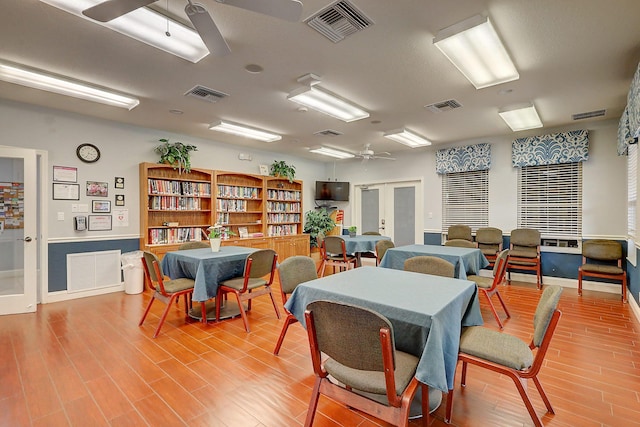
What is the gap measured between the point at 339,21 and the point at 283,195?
5478 mm

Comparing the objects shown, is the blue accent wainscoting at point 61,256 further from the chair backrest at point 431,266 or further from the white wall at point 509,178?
the white wall at point 509,178

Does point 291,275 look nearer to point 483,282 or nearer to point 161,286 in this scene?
point 161,286

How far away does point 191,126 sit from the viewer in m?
5.30

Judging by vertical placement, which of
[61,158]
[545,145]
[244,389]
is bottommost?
[244,389]

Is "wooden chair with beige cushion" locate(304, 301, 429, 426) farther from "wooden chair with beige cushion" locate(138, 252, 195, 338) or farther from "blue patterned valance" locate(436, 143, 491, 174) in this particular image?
"blue patterned valance" locate(436, 143, 491, 174)

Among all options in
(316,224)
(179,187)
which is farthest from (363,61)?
(316,224)

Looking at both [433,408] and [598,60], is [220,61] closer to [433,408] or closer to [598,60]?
[433,408]

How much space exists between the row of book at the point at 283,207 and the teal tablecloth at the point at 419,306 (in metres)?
5.10

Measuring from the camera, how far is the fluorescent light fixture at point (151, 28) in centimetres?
213

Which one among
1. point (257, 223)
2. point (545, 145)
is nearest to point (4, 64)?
point (257, 223)

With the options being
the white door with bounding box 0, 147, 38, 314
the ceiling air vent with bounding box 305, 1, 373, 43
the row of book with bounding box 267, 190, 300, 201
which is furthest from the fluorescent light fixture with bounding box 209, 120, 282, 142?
the ceiling air vent with bounding box 305, 1, 373, 43

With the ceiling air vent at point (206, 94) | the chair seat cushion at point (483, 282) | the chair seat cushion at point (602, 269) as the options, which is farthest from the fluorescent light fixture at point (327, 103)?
the chair seat cushion at point (602, 269)

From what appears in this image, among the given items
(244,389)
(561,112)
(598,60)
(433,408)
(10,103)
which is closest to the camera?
(433,408)

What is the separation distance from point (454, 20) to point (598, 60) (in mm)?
1752
